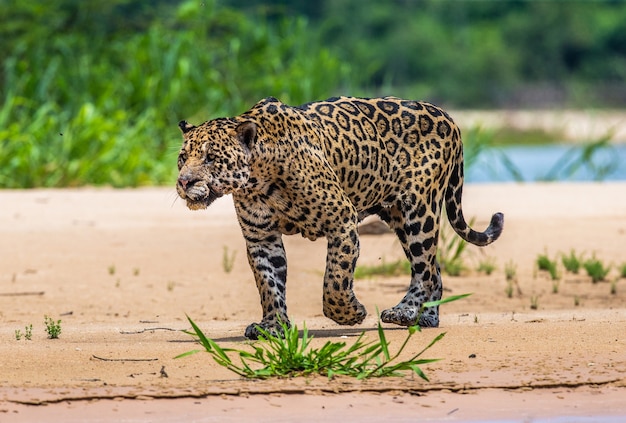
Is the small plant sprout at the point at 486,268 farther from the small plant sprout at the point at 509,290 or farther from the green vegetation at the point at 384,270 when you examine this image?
the green vegetation at the point at 384,270

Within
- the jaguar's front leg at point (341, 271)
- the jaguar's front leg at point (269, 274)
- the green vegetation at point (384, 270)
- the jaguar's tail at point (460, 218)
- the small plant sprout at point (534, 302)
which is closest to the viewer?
the jaguar's front leg at point (341, 271)

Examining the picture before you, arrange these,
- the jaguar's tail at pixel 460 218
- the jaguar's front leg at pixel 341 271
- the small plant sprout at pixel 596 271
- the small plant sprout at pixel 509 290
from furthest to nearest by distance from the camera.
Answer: the small plant sprout at pixel 596 271, the small plant sprout at pixel 509 290, the jaguar's tail at pixel 460 218, the jaguar's front leg at pixel 341 271

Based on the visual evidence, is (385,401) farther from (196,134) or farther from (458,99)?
(458,99)

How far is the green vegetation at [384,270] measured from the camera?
10.4 meters

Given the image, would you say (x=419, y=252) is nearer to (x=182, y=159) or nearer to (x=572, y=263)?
(x=182, y=159)

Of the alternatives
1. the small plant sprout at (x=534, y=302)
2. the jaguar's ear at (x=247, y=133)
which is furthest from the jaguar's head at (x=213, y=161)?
the small plant sprout at (x=534, y=302)

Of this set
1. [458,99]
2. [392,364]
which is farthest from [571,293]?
[458,99]

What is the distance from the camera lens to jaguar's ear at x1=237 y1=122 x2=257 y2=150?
21.8 feet

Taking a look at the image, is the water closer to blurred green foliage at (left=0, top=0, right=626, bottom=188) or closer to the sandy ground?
blurred green foliage at (left=0, top=0, right=626, bottom=188)

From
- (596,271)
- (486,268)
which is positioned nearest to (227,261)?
(486,268)

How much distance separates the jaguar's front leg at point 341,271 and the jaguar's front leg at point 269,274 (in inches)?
10.6

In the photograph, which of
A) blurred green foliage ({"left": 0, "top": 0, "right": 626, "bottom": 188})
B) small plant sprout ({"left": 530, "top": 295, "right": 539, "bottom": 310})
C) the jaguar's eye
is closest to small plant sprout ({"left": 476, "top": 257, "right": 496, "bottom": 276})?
small plant sprout ({"left": 530, "top": 295, "right": 539, "bottom": 310})

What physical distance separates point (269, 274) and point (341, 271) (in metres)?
0.40

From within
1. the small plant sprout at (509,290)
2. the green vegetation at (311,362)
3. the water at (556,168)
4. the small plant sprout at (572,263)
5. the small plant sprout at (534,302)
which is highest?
the water at (556,168)
